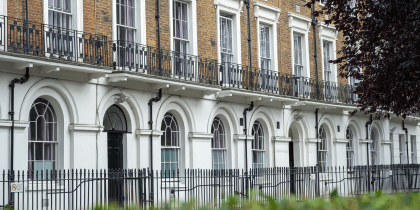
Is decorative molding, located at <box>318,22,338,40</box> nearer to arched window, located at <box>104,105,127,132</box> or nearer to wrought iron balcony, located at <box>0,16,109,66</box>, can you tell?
arched window, located at <box>104,105,127,132</box>

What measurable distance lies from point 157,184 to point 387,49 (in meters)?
6.52

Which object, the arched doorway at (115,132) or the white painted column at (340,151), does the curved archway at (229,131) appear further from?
the white painted column at (340,151)

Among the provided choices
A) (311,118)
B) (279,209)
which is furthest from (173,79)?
(279,209)

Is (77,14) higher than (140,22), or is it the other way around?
(140,22)

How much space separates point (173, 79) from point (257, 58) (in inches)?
213

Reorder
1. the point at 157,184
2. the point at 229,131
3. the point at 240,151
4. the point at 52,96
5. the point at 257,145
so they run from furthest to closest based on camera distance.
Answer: the point at 257,145 < the point at 240,151 < the point at 229,131 < the point at 157,184 < the point at 52,96

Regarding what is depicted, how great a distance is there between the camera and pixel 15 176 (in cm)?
1273

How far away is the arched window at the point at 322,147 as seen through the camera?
24078 millimetres

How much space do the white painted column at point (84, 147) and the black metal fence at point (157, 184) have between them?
251 millimetres

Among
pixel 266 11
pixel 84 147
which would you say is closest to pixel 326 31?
pixel 266 11

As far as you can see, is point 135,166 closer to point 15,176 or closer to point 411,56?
point 15,176

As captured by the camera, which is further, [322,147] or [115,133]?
[322,147]

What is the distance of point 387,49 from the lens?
47.2 ft

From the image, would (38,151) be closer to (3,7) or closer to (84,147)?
(84,147)
